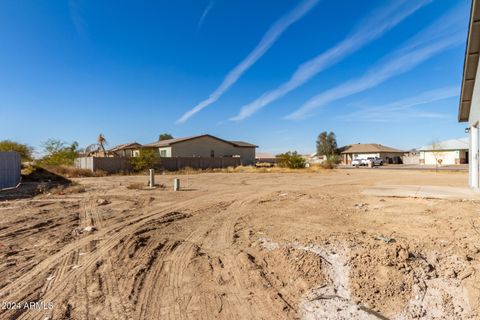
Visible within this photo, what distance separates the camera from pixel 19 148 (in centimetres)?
3538

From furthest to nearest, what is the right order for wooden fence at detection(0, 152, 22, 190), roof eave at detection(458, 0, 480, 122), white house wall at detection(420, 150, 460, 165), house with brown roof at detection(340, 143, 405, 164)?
1. house with brown roof at detection(340, 143, 405, 164)
2. white house wall at detection(420, 150, 460, 165)
3. wooden fence at detection(0, 152, 22, 190)
4. roof eave at detection(458, 0, 480, 122)

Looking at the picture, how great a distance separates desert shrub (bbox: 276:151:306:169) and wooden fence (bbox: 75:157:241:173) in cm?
736

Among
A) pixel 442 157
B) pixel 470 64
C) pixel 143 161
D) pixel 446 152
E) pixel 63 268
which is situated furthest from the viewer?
pixel 442 157

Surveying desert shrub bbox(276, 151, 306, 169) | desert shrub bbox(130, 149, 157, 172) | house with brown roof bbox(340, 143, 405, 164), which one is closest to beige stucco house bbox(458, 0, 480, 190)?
desert shrub bbox(276, 151, 306, 169)

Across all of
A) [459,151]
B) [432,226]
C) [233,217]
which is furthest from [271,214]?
[459,151]

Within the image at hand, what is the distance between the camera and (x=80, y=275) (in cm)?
442

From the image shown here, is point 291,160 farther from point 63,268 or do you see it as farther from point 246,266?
point 63,268

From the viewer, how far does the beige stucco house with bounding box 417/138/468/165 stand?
49.9 metres

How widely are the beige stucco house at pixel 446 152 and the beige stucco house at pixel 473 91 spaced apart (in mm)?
41806

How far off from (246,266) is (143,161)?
28441 millimetres

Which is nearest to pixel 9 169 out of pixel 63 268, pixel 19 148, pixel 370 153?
pixel 63 268

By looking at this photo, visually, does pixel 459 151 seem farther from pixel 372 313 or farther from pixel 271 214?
pixel 372 313

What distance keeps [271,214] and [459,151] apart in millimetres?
55857

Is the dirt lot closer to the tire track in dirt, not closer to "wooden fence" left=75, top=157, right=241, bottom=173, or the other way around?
the tire track in dirt
